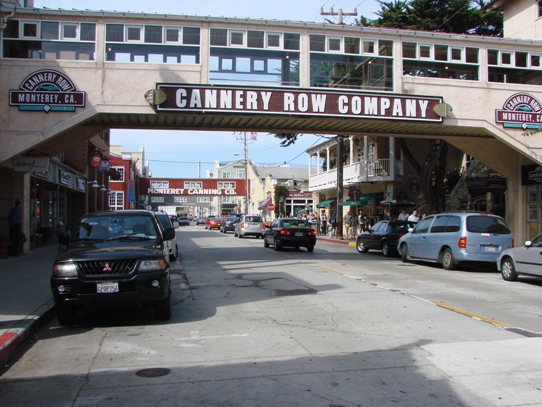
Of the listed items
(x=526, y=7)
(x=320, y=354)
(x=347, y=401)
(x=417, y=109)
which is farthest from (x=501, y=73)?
(x=347, y=401)

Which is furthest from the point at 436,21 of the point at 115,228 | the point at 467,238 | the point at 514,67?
the point at 115,228

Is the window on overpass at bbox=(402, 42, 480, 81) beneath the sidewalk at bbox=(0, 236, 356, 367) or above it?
above

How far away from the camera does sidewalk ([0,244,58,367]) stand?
7.18m

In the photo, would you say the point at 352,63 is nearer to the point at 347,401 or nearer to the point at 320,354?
the point at 320,354

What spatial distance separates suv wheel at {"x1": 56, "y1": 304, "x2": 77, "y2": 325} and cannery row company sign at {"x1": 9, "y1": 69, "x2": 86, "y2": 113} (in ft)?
34.1

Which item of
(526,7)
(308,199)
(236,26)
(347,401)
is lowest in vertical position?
(347,401)

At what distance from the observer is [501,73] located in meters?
20.9

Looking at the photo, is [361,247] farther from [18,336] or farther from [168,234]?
[18,336]

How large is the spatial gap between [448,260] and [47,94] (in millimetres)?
13693

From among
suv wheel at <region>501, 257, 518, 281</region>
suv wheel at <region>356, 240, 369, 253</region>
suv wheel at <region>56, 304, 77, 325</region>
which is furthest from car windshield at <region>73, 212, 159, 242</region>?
suv wheel at <region>356, 240, 369, 253</region>

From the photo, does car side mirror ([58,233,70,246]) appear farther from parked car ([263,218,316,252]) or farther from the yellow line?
parked car ([263,218,316,252])

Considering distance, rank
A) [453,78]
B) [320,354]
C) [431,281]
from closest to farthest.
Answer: [320,354]
[431,281]
[453,78]

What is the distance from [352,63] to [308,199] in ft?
140

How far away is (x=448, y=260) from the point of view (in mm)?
16609
